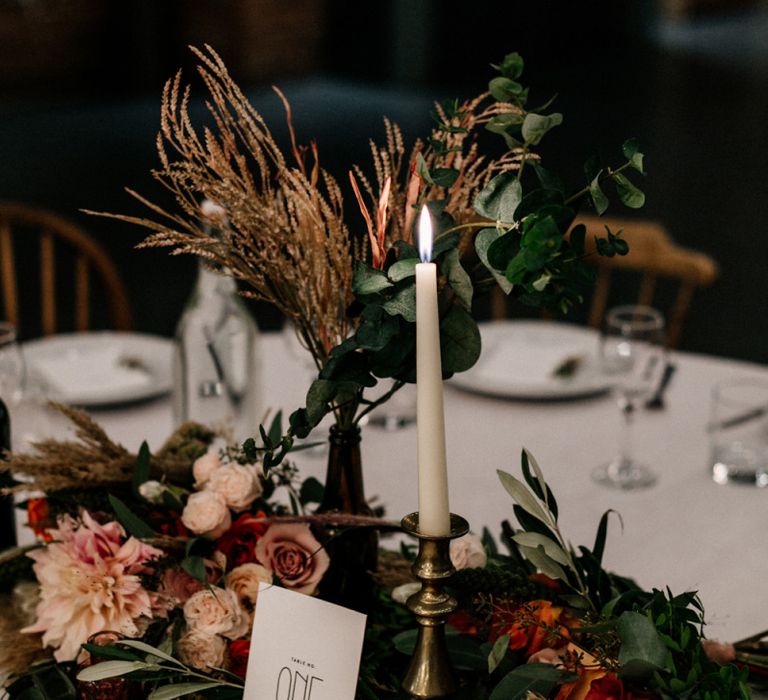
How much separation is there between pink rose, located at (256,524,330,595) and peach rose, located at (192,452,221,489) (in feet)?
0.28

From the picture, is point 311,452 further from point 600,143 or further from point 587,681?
point 600,143

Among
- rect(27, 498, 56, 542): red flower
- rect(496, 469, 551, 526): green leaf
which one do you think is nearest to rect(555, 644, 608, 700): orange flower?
rect(496, 469, 551, 526): green leaf

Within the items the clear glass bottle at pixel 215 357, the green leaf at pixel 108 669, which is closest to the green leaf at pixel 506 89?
the green leaf at pixel 108 669

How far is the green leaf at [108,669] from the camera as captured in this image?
31.4 inches

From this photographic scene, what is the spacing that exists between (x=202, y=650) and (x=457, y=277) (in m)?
0.35

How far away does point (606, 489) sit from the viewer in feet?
4.63

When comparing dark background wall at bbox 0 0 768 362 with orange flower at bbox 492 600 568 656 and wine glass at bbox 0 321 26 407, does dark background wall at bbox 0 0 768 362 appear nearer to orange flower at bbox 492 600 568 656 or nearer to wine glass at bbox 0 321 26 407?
wine glass at bbox 0 321 26 407

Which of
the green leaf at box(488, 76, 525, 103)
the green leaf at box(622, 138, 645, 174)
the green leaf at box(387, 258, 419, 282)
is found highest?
the green leaf at box(488, 76, 525, 103)

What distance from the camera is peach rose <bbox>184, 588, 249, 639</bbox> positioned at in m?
0.86

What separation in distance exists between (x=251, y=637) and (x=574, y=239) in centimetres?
38

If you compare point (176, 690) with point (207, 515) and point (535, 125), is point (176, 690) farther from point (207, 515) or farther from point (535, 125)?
point (535, 125)

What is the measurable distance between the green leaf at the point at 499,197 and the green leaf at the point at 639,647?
286 mm

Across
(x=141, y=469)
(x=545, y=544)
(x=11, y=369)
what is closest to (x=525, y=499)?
(x=545, y=544)

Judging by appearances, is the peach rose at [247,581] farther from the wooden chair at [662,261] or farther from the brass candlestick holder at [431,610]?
the wooden chair at [662,261]
